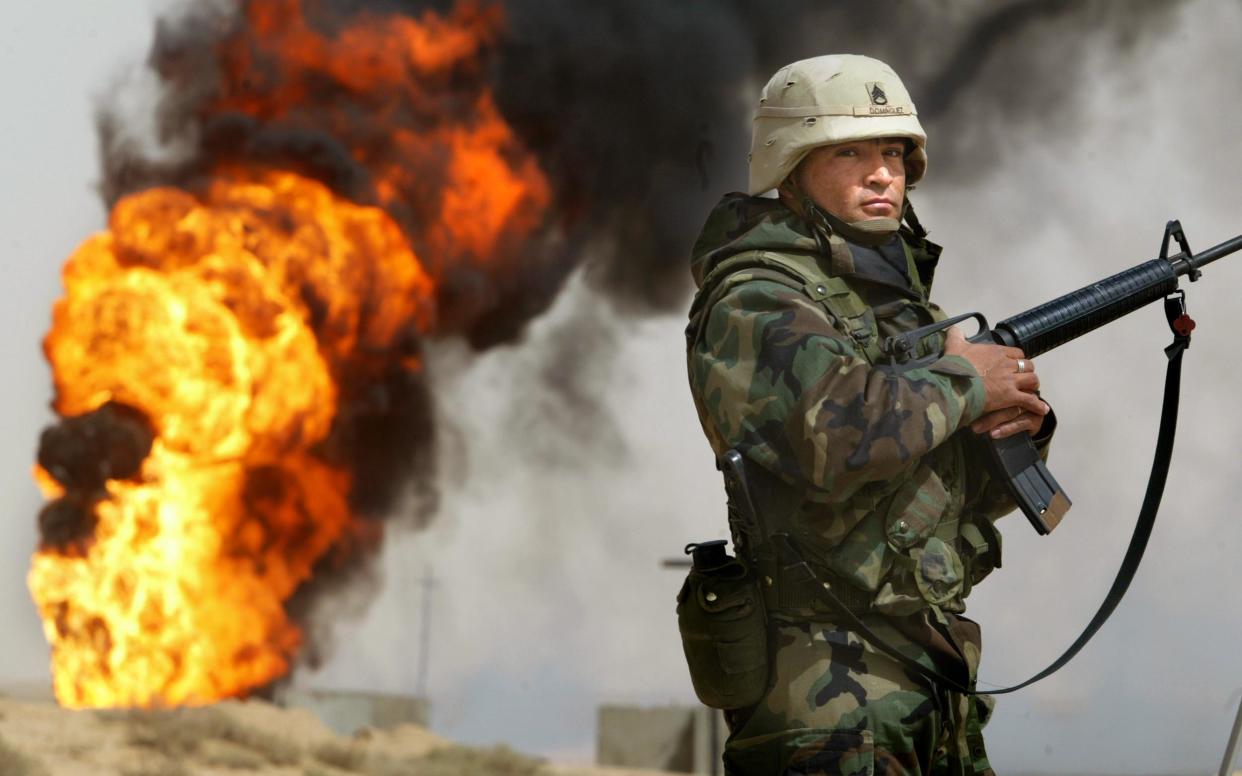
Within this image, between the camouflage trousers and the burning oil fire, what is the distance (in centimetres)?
2156

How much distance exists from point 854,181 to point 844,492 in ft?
3.73

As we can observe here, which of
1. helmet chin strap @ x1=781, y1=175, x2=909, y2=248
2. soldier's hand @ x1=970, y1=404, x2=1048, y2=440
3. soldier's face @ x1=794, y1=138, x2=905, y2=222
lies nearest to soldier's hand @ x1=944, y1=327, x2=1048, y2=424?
soldier's hand @ x1=970, y1=404, x2=1048, y2=440

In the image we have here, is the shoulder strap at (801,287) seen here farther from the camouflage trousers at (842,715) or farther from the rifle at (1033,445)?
the camouflage trousers at (842,715)

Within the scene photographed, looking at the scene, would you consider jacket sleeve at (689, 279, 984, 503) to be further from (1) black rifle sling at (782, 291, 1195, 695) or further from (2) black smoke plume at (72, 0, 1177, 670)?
(2) black smoke plume at (72, 0, 1177, 670)

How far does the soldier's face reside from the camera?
16.1ft

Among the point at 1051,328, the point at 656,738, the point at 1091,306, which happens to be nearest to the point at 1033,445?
the point at 1051,328

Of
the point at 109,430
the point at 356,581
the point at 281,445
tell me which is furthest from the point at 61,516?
the point at 356,581

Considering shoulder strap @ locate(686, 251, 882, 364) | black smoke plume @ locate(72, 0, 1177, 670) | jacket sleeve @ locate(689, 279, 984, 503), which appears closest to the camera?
jacket sleeve @ locate(689, 279, 984, 503)

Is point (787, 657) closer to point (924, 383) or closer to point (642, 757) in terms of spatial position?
point (924, 383)

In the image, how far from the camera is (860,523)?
456cm

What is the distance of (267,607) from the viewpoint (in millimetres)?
28953

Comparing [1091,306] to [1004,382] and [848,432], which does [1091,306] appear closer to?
→ [1004,382]

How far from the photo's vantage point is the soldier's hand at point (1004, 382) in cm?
459

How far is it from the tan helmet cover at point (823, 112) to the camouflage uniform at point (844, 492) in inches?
11.2
